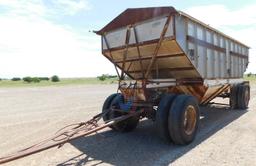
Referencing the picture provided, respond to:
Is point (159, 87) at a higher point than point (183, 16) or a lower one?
lower

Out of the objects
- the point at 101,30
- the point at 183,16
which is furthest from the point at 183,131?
the point at 101,30

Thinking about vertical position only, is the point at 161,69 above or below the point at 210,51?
below

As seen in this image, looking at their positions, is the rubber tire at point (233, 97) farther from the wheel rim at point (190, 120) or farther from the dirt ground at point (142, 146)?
the wheel rim at point (190, 120)

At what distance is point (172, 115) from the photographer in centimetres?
700

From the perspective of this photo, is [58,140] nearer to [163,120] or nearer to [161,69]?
[163,120]

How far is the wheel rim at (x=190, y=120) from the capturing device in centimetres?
746

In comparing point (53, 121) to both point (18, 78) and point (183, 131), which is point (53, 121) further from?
point (18, 78)

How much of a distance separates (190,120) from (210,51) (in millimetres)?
3051


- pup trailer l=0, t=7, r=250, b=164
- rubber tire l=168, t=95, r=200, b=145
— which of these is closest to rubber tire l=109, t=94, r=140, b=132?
pup trailer l=0, t=7, r=250, b=164

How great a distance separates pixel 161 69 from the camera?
9.36 meters

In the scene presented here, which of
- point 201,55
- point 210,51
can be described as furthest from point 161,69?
point 210,51

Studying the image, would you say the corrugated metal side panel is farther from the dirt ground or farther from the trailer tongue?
the trailer tongue

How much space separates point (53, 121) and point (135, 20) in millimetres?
4902

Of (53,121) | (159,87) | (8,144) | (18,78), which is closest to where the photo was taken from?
(8,144)
